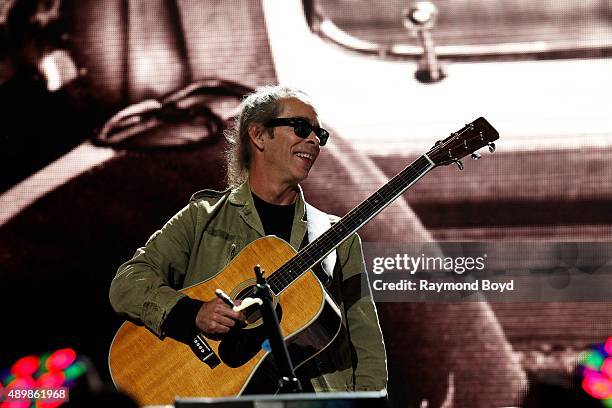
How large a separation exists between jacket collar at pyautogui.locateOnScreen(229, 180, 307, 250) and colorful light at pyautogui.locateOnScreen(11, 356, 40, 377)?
1743mm

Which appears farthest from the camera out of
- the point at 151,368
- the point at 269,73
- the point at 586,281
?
the point at 269,73

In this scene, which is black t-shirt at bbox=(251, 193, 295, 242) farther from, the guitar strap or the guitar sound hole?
the guitar sound hole

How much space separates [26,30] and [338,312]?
264 cm

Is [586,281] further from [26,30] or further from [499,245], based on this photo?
[26,30]

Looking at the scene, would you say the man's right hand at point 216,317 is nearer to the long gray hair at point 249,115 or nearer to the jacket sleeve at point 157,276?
the jacket sleeve at point 157,276

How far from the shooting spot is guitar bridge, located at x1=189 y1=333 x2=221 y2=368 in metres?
3.97

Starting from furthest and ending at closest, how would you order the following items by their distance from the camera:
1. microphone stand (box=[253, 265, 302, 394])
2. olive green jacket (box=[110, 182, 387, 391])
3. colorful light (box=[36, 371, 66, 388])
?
colorful light (box=[36, 371, 66, 388]) → olive green jacket (box=[110, 182, 387, 391]) → microphone stand (box=[253, 265, 302, 394])

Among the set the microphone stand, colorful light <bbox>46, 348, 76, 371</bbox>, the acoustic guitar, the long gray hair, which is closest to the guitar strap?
the acoustic guitar

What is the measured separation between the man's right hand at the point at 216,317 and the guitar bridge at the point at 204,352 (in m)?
0.11

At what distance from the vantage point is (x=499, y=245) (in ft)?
16.5

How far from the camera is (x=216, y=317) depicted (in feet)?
12.5

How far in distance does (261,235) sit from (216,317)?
1.91 feet

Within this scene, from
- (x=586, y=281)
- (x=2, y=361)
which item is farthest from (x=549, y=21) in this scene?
(x=2, y=361)

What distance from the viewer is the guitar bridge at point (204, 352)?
3.97 m
